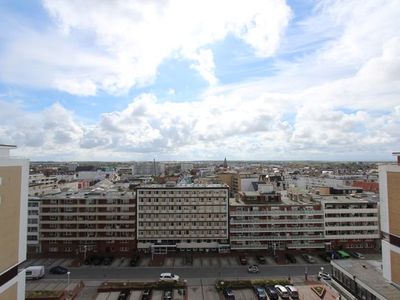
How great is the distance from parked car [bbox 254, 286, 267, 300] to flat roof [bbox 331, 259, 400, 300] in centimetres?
1071

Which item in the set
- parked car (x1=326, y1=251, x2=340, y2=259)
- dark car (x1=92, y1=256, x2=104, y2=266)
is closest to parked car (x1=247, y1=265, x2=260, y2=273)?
parked car (x1=326, y1=251, x2=340, y2=259)

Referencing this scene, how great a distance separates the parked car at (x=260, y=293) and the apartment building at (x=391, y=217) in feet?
58.5

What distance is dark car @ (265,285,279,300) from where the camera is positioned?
4406 centimetres

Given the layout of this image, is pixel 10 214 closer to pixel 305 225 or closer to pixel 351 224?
pixel 305 225

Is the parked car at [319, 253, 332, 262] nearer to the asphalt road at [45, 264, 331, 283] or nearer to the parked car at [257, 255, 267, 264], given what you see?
the asphalt road at [45, 264, 331, 283]

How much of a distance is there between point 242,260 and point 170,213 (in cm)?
1729

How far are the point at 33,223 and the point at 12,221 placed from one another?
43.6 meters

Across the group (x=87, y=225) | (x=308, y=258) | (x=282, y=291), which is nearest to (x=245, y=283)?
(x=282, y=291)

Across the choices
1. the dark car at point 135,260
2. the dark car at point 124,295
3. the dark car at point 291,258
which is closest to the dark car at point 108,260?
the dark car at point 135,260

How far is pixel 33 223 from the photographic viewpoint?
6638 centimetres

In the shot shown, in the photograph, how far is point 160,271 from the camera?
56.7 meters

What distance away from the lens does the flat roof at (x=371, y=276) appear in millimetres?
29656

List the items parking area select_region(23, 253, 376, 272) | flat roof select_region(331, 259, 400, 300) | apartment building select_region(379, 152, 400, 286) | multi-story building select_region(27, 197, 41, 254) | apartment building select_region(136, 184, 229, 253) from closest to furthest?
1. apartment building select_region(379, 152, 400, 286)
2. flat roof select_region(331, 259, 400, 300)
3. parking area select_region(23, 253, 376, 272)
4. multi-story building select_region(27, 197, 41, 254)
5. apartment building select_region(136, 184, 229, 253)

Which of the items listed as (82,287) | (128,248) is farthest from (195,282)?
(128,248)
